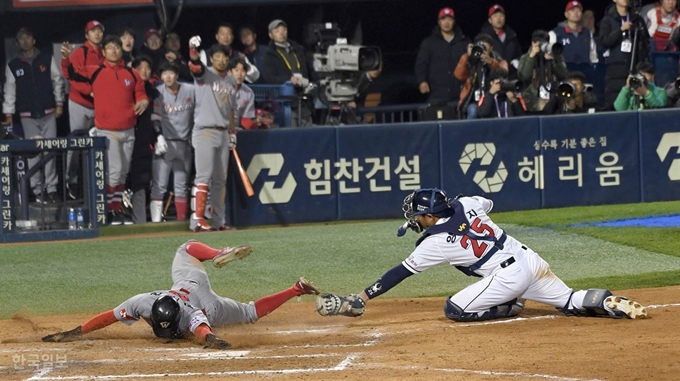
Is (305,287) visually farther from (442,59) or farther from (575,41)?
(575,41)

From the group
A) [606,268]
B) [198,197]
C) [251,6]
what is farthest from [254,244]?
[251,6]

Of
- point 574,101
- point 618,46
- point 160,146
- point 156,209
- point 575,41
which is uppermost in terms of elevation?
point 575,41

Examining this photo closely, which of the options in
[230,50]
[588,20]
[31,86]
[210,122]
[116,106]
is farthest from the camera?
[588,20]

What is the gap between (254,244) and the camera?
13977mm

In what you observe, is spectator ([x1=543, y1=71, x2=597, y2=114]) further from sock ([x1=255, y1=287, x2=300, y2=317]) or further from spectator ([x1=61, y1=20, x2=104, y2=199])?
sock ([x1=255, y1=287, x2=300, y2=317])

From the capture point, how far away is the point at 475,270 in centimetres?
916

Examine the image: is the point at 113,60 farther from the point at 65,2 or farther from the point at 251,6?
the point at 251,6

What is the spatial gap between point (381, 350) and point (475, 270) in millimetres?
1287

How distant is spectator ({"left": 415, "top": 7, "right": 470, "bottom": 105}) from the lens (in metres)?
17.0

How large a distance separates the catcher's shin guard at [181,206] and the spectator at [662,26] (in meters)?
7.41

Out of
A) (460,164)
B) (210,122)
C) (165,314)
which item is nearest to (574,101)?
(460,164)

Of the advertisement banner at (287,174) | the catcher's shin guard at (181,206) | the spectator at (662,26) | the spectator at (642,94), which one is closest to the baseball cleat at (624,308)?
the advertisement banner at (287,174)

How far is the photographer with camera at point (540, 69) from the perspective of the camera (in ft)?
52.9

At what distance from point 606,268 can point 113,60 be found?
Answer: 667 centimetres
